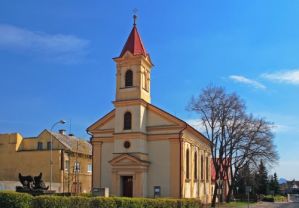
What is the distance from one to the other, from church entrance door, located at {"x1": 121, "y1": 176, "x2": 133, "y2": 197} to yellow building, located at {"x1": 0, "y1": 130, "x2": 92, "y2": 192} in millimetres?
19771

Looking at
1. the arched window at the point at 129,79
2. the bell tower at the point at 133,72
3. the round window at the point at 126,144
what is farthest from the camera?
the arched window at the point at 129,79

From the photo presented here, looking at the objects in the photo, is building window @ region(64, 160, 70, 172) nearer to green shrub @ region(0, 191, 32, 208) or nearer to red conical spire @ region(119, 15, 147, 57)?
red conical spire @ region(119, 15, 147, 57)

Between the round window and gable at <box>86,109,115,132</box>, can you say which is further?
gable at <box>86,109,115,132</box>

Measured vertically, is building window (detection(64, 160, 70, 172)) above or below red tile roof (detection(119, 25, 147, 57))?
below

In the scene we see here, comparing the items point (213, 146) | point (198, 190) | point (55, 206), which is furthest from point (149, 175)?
point (55, 206)

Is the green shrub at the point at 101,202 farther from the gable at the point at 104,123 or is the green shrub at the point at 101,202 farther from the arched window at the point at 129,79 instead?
the gable at the point at 104,123

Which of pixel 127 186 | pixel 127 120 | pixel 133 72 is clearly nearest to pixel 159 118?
pixel 127 120

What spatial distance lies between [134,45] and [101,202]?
882 inches

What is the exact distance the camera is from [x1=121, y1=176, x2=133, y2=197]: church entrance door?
43.1 m

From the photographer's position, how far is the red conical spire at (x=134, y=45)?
4430 centimetres

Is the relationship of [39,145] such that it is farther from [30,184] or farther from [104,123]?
[30,184]

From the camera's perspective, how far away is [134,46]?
146 ft

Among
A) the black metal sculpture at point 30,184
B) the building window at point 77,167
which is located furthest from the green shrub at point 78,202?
the building window at point 77,167

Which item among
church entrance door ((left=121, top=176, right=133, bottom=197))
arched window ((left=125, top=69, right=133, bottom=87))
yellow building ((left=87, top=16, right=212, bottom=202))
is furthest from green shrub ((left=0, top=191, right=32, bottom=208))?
arched window ((left=125, top=69, right=133, bottom=87))
